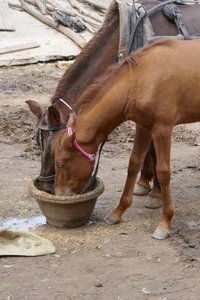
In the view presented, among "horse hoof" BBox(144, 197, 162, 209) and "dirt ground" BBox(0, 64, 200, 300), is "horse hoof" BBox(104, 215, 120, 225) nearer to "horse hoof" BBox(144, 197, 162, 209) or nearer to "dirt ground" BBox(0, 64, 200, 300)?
"dirt ground" BBox(0, 64, 200, 300)

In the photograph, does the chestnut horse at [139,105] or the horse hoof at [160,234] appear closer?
the chestnut horse at [139,105]

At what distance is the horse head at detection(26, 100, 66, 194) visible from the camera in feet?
16.0

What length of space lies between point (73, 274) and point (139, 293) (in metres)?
0.52

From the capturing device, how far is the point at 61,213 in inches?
198

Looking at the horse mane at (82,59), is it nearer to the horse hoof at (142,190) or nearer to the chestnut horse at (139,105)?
the chestnut horse at (139,105)

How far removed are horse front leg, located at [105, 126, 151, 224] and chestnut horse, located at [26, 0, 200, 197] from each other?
23.1 inches

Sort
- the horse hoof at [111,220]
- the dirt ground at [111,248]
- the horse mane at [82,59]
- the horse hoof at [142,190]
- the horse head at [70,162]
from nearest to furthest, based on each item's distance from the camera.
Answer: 1. the dirt ground at [111,248]
2. the horse head at [70,162]
3. the horse mane at [82,59]
4. the horse hoof at [111,220]
5. the horse hoof at [142,190]

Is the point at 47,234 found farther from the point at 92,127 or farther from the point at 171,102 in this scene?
the point at 171,102

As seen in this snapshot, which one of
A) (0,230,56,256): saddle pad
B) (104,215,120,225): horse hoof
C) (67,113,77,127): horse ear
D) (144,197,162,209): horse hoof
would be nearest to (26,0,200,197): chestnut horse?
(67,113,77,127): horse ear

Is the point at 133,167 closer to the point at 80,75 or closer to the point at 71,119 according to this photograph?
the point at 71,119

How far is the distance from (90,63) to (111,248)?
1528mm

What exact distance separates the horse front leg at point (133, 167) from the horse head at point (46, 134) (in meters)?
0.60

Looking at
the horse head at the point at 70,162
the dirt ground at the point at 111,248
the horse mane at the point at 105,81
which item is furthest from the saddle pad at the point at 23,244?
the horse mane at the point at 105,81

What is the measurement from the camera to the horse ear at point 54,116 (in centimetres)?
482
